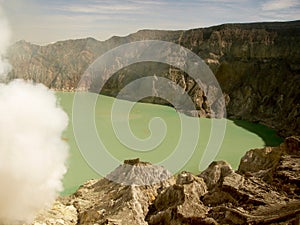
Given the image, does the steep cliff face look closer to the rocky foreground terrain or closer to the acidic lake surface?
the acidic lake surface

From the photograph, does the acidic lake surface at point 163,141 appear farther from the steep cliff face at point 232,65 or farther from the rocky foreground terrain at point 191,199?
the rocky foreground terrain at point 191,199

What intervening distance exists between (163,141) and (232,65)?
29840 mm

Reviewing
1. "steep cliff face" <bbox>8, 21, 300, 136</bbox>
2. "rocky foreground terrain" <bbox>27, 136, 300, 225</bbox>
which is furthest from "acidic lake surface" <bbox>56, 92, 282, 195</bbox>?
"rocky foreground terrain" <bbox>27, 136, 300, 225</bbox>

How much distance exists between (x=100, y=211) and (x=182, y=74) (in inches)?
1979

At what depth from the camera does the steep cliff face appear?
172 ft

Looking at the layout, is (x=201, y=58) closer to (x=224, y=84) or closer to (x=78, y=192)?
(x=224, y=84)

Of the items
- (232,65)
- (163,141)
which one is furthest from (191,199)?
(232,65)

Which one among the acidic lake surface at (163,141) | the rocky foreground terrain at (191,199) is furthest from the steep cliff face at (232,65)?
the rocky foreground terrain at (191,199)

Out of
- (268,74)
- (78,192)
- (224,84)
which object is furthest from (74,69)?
(78,192)

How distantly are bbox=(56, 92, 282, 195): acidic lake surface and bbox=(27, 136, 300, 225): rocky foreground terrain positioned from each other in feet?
14.0

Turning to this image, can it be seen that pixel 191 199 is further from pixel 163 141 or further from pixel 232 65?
pixel 232 65

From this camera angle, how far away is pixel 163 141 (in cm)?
3512

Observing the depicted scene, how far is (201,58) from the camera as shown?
65.1 metres

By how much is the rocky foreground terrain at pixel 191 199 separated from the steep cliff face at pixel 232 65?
26.5 m
